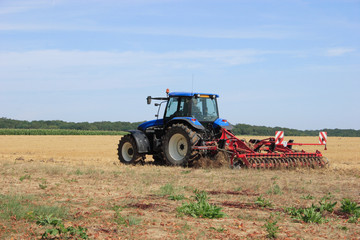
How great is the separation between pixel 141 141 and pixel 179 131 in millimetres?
1865

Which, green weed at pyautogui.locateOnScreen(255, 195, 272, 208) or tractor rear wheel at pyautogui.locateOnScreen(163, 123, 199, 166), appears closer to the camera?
green weed at pyautogui.locateOnScreen(255, 195, 272, 208)

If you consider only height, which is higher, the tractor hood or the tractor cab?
the tractor cab

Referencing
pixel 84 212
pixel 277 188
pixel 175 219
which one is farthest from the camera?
pixel 277 188

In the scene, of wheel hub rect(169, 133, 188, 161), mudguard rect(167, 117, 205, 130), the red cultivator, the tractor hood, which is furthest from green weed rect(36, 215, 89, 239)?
the tractor hood

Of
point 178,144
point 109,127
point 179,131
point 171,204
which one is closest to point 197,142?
Answer: point 179,131

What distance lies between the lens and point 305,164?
49.3 feet

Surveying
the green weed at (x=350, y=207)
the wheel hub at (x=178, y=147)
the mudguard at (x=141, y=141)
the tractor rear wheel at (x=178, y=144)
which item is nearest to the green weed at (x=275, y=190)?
the green weed at (x=350, y=207)

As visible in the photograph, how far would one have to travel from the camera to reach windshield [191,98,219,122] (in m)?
15.2

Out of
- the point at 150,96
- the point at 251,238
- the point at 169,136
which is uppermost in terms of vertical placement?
the point at 150,96

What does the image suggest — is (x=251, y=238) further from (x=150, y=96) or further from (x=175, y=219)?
(x=150, y=96)

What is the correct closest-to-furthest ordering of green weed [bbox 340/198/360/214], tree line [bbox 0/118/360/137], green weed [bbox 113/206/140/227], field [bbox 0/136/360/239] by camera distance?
1. field [bbox 0/136/360/239]
2. green weed [bbox 113/206/140/227]
3. green weed [bbox 340/198/360/214]
4. tree line [bbox 0/118/360/137]

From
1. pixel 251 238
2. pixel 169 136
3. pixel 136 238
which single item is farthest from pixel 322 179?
pixel 136 238

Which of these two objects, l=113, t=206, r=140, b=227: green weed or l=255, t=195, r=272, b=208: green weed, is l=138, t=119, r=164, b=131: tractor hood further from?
l=113, t=206, r=140, b=227: green weed

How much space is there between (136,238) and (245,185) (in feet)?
16.3
